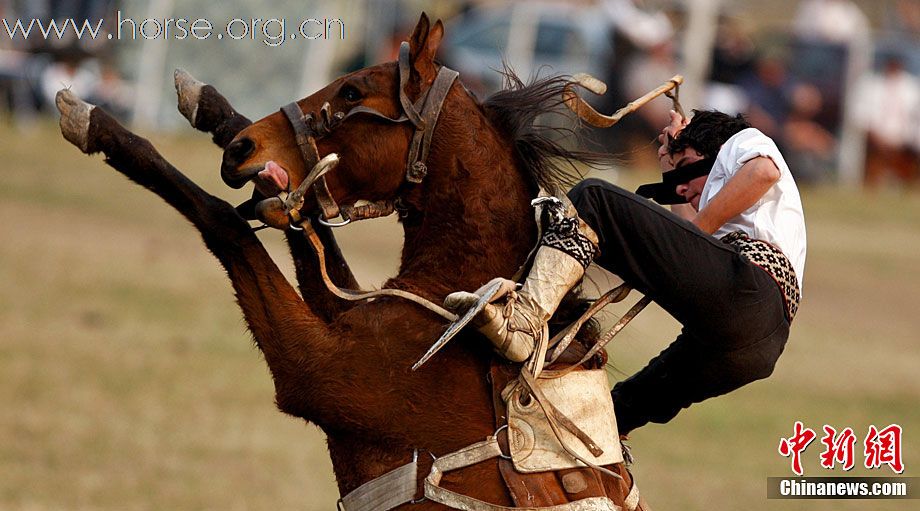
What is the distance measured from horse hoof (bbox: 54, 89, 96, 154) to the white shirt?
7.32ft

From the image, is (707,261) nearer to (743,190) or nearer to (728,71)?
(743,190)

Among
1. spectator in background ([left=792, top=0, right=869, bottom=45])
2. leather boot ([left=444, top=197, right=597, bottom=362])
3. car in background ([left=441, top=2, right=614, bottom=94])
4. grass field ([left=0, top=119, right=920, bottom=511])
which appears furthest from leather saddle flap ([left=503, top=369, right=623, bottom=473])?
spectator in background ([left=792, top=0, right=869, bottom=45])

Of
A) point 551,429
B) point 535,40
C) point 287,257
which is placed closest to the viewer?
point 551,429

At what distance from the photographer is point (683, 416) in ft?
42.6

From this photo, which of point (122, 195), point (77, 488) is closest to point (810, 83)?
point (122, 195)

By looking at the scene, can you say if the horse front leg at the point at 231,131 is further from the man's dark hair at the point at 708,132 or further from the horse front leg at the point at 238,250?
the man's dark hair at the point at 708,132

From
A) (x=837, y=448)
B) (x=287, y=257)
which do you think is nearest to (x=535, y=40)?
(x=287, y=257)

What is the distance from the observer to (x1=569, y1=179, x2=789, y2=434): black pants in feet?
15.8

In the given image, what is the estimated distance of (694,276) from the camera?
189 inches

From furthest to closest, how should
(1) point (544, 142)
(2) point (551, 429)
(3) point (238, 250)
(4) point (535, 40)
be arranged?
(4) point (535, 40) → (1) point (544, 142) → (3) point (238, 250) → (2) point (551, 429)

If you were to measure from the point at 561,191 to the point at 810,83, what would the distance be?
70.9 feet

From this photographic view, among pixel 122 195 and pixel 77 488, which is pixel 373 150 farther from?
pixel 122 195

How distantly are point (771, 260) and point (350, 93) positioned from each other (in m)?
1.60

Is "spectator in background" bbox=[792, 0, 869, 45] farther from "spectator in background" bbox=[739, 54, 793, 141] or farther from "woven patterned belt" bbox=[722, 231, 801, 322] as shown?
"woven patterned belt" bbox=[722, 231, 801, 322]
